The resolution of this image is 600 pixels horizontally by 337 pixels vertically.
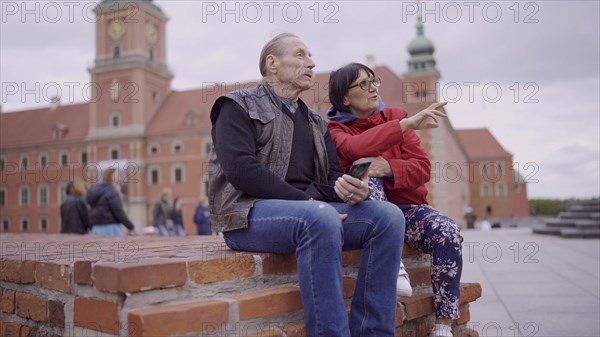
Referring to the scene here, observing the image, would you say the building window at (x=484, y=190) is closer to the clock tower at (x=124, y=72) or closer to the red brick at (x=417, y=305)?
the clock tower at (x=124, y=72)

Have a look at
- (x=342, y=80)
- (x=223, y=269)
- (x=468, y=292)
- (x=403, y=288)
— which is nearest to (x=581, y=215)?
(x=468, y=292)

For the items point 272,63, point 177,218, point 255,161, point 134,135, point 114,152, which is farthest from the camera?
point 114,152

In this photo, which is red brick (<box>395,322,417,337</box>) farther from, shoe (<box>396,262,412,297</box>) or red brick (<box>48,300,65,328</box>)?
red brick (<box>48,300,65,328</box>)

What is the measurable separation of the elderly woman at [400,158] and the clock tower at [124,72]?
43.0 metres

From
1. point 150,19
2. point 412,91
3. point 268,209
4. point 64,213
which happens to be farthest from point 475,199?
point 268,209

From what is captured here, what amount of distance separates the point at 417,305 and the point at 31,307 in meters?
1.98

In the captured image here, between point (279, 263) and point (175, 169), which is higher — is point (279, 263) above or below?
below

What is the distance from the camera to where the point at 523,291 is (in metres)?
5.17

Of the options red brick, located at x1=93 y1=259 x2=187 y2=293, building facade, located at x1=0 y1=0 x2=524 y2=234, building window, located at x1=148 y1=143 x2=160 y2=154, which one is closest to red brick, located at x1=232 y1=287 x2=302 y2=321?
red brick, located at x1=93 y1=259 x2=187 y2=293

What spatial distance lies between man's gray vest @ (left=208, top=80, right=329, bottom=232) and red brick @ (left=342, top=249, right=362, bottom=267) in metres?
0.53

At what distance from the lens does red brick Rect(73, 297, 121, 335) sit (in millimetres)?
1954

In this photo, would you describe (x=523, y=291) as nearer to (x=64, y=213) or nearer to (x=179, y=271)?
(x=179, y=271)

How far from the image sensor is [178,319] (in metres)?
1.93

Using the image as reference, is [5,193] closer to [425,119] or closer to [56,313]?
[56,313]
